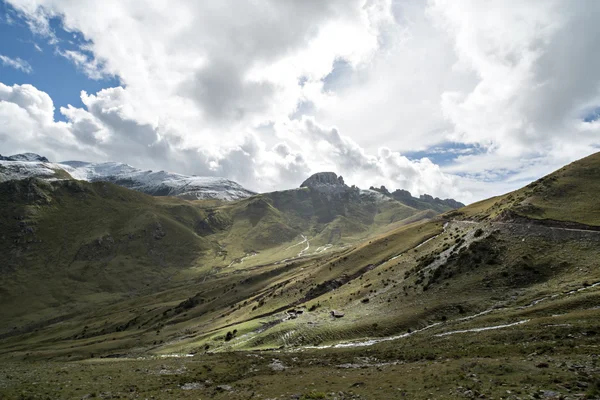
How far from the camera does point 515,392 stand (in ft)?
64.5

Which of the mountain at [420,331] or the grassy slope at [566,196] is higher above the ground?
the grassy slope at [566,196]

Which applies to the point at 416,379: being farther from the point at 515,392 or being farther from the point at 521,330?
the point at 521,330

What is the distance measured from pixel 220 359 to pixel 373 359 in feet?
75.4

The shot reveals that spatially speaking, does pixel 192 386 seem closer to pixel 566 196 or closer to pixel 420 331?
pixel 420 331

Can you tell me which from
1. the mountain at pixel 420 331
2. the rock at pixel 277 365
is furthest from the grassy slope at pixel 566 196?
the rock at pixel 277 365

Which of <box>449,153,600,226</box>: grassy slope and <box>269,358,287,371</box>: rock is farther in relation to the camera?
<box>449,153,600,226</box>: grassy slope

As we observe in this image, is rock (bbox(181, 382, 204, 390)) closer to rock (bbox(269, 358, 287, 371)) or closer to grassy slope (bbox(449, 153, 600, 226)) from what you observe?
rock (bbox(269, 358, 287, 371))

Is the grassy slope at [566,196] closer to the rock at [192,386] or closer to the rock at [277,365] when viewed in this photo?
the rock at [277,365]

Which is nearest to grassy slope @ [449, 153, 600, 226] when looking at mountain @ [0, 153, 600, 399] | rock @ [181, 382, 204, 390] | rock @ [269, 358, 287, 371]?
mountain @ [0, 153, 600, 399]

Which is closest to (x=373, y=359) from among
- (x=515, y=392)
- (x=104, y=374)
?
(x=515, y=392)

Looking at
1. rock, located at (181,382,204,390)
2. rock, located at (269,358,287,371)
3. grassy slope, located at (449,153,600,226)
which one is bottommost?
rock, located at (269,358,287,371)

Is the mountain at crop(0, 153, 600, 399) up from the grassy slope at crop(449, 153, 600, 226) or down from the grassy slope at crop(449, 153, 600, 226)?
down

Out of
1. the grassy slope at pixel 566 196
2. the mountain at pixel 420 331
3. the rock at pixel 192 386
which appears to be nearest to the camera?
the mountain at pixel 420 331

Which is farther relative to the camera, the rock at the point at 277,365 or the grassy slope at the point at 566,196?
the grassy slope at the point at 566,196
